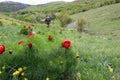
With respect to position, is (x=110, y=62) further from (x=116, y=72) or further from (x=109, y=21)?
(x=109, y=21)

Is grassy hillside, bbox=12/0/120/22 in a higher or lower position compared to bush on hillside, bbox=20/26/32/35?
lower

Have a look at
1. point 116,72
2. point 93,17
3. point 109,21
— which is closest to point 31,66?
point 116,72

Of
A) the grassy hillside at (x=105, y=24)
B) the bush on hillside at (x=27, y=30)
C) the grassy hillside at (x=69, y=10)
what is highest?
the bush on hillside at (x=27, y=30)

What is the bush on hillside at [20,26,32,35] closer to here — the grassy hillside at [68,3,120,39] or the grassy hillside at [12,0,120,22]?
the grassy hillside at [68,3,120,39]

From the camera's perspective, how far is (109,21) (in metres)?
53.4

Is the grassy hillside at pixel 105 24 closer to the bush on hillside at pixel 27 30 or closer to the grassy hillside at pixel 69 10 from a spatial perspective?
the grassy hillside at pixel 69 10

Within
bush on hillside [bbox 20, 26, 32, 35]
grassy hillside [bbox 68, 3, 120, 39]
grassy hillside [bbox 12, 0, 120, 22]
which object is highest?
bush on hillside [bbox 20, 26, 32, 35]

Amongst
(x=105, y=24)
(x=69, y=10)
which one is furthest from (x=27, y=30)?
(x=69, y=10)

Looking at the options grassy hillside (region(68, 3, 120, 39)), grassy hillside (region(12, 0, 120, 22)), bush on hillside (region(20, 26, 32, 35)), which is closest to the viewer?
bush on hillside (region(20, 26, 32, 35))

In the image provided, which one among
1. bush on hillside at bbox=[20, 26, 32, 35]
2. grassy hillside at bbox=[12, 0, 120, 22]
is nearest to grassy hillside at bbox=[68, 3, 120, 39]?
grassy hillside at bbox=[12, 0, 120, 22]

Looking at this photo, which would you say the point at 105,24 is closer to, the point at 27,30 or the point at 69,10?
the point at 27,30

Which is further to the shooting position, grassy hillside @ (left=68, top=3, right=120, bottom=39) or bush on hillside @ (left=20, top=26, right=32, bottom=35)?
grassy hillside @ (left=68, top=3, right=120, bottom=39)

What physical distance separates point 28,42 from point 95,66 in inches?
107

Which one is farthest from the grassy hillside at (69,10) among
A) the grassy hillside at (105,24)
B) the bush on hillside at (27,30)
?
the bush on hillside at (27,30)
